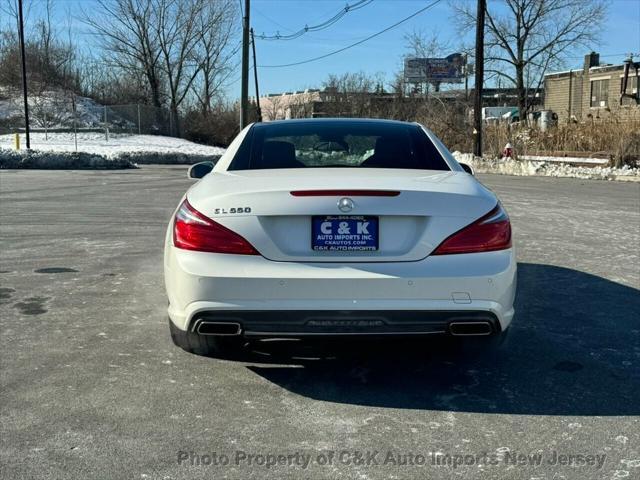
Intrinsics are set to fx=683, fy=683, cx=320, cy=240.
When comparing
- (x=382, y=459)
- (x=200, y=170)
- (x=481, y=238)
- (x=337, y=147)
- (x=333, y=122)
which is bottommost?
(x=382, y=459)

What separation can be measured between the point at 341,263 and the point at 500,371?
52.6 inches

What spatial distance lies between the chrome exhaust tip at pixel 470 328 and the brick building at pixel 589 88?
43.4 metres

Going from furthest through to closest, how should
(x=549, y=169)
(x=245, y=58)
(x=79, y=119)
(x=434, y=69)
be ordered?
1. (x=434, y=69)
2. (x=79, y=119)
3. (x=245, y=58)
4. (x=549, y=169)

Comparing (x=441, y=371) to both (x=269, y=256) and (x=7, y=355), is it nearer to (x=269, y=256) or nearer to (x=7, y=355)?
(x=269, y=256)

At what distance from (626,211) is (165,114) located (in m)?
40.6

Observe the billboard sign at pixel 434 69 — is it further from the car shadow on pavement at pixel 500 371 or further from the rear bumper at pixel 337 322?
the rear bumper at pixel 337 322

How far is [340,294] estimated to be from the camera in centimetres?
339

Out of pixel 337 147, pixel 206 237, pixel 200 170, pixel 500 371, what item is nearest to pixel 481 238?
pixel 500 371

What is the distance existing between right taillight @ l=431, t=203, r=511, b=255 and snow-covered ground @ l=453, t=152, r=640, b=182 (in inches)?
735

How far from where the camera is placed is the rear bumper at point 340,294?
3393 mm

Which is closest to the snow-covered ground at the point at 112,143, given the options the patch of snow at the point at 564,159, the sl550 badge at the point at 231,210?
the patch of snow at the point at 564,159

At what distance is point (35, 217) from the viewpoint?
1069 cm

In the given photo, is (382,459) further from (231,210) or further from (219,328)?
(231,210)

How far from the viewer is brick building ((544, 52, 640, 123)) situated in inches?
1789
